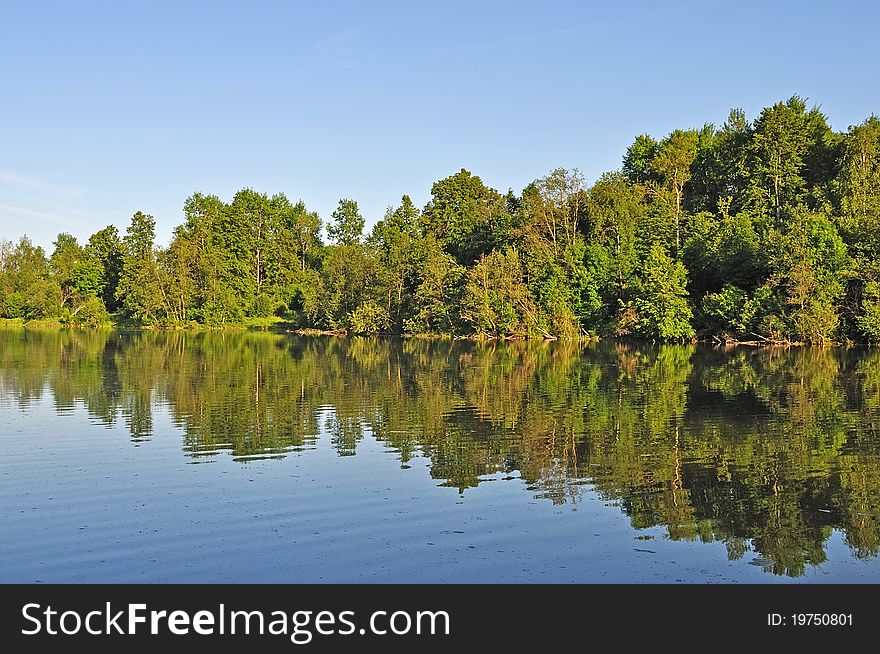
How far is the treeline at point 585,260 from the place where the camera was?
192 ft

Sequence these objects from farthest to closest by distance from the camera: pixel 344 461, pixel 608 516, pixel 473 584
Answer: pixel 344 461 → pixel 608 516 → pixel 473 584

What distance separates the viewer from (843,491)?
43.9ft

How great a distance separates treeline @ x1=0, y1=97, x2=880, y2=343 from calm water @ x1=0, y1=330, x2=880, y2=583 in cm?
3171

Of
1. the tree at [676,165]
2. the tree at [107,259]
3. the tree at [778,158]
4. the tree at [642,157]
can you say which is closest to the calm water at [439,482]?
the tree at [778,158]

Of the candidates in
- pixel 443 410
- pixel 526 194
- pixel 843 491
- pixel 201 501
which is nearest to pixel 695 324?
pixel 526 194

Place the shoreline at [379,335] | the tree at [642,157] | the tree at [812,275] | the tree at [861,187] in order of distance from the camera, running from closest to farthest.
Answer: the tree at [812,275] → the tree at [861,187] → the shoreline at [379,335] → the tree at [642,157]

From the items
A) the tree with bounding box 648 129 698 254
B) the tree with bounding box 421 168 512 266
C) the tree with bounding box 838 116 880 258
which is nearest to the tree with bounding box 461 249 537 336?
the tree with bounding box 421 168 512 266

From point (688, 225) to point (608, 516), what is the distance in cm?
6427

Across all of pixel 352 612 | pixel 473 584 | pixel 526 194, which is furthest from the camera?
pixel 526 194

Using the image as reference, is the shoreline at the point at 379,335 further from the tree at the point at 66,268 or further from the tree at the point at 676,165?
the tree at the point at 676,165

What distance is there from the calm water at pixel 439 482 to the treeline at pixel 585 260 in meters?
31.7

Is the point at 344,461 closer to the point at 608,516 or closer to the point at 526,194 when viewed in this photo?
the point at 608,516

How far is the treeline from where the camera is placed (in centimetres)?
5859

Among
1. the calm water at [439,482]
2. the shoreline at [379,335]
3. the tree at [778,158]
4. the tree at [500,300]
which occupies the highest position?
the tree at [778,158]
